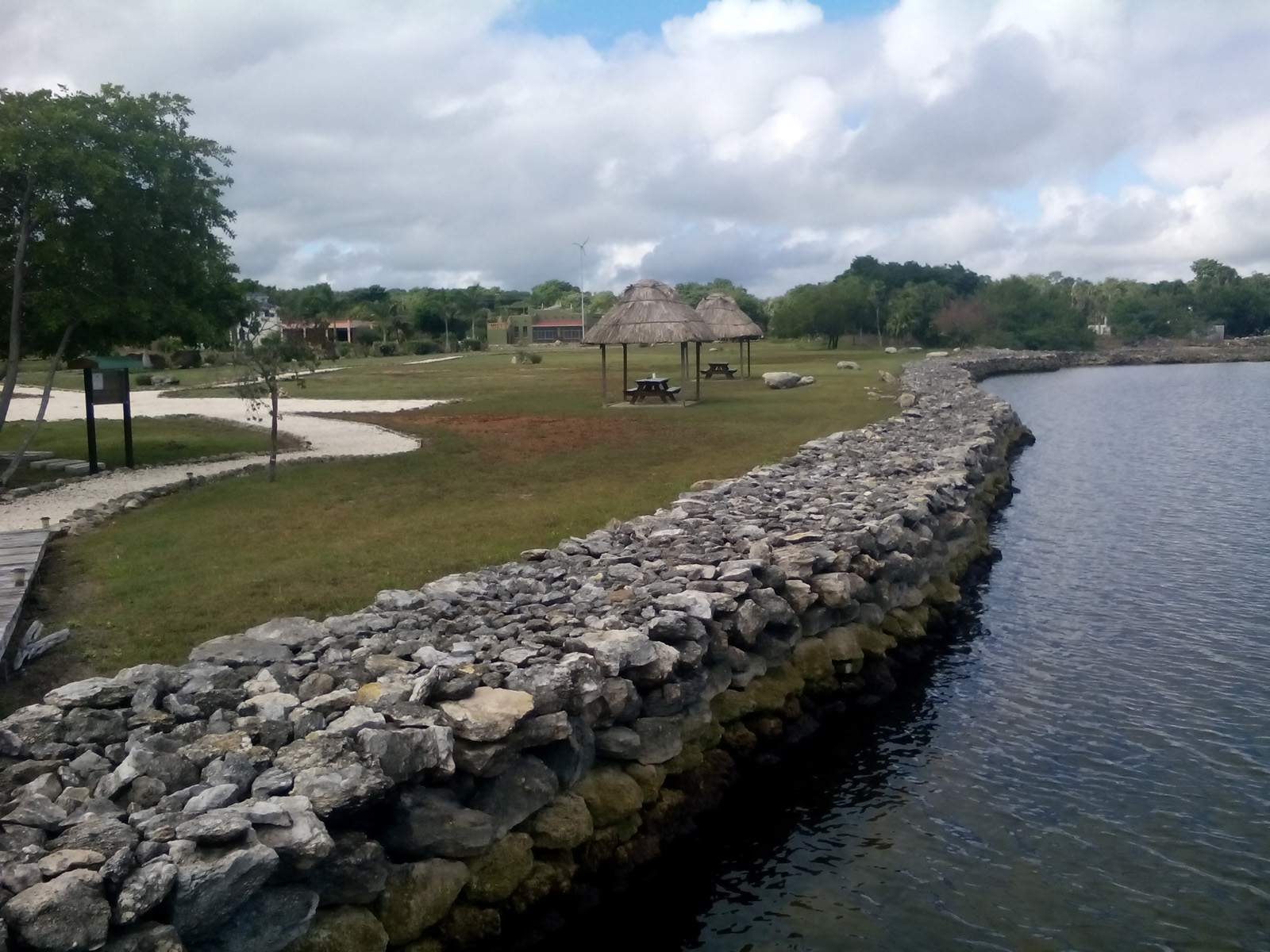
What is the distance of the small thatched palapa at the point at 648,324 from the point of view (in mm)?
32000

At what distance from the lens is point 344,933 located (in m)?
5.16

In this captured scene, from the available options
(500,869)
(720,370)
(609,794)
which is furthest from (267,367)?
(720,370)

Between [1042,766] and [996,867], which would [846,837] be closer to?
[996,867]

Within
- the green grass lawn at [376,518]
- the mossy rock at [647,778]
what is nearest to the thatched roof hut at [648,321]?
the green grass lawn at [376,518]

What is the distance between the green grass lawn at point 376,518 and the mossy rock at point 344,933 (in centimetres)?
377

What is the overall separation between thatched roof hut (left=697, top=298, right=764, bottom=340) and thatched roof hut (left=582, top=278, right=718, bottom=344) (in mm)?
7168

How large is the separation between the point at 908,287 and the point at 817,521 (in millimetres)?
78700

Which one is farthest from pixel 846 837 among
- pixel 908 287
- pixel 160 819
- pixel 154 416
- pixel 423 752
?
pixel 908 287

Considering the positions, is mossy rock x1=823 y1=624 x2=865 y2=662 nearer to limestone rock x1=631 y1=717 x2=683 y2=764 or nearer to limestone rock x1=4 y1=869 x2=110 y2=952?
limestone rock x1=631 y1=717 x2=683 y2=764

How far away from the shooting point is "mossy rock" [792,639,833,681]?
981 centimetres

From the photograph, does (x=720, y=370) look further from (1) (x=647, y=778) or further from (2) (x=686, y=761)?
(1) (x=647, y=778)

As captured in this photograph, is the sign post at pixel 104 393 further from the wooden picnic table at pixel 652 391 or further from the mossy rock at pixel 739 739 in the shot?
the wooden picnic table at pixel 652 391

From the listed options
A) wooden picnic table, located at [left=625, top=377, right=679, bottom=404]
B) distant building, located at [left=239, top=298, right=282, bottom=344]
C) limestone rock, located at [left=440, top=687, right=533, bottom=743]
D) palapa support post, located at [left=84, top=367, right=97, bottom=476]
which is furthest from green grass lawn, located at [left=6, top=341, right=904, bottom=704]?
limestone rock, located at [left=440, top=687, right=533, bottom=743]

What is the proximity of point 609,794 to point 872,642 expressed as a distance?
4.63 meters
